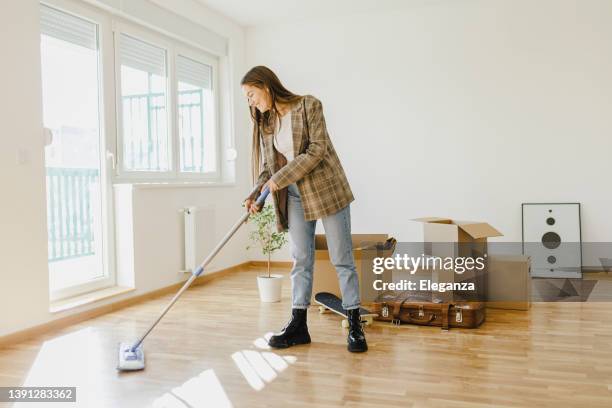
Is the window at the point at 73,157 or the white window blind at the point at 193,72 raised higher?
the white window blind at the point at 193,72

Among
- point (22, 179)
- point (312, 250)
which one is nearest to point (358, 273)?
point (312, 250)

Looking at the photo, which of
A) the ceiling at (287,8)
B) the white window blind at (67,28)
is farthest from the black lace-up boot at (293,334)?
the ceiling at (287,8)

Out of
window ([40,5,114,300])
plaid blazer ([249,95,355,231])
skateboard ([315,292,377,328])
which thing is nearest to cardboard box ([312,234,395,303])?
skateboard ([315,292,377,328])

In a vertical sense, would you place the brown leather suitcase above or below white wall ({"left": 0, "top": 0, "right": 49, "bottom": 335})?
below

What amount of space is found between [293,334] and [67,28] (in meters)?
2.18

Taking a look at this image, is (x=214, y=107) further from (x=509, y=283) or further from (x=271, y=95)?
(x=509, y=283)

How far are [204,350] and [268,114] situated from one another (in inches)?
42.7

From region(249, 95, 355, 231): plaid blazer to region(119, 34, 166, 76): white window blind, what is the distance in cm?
186

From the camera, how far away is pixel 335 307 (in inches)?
123

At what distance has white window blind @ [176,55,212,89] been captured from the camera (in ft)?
14.6

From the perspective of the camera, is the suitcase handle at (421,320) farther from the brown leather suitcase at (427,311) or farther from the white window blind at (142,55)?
the white window blind at (142,55)

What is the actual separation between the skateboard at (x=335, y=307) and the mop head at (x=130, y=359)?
103 cm

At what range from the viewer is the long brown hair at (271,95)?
2.41 m

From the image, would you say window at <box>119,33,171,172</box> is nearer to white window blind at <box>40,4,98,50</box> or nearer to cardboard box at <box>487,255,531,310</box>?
white window blind at <box>40,4,98,50</box>
